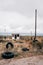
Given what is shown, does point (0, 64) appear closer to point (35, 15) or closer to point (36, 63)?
point (36, 63)

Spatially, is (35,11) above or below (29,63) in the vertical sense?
above

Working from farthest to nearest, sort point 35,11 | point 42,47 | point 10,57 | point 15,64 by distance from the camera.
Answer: point 35,11 → point 42,47 → point 10,57 → point 15,64

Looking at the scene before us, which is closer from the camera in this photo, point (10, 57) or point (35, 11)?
point (10, 57)

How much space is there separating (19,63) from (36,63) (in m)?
1.65

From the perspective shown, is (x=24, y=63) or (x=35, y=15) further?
(x=35, y=15)

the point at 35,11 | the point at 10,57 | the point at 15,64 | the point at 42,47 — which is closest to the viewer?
the point at 15,64

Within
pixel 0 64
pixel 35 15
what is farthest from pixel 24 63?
pixel 35 15

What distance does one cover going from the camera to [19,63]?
11.4 meters

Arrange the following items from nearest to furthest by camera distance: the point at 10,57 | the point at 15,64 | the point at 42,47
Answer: the point at 15,64, the point at 10,57, the point at 42,47

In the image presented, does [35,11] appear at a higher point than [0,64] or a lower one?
higher

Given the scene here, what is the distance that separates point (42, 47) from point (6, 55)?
302 inches

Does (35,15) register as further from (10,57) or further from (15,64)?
(15,64)

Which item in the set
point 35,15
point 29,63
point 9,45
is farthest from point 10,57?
point 35,15

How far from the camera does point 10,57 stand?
1339 centimetres
